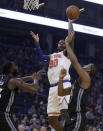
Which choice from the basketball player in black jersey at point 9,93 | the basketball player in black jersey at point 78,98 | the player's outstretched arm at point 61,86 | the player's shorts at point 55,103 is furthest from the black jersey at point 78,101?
the player's shorts at point 55,103

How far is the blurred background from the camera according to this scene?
14219 mm

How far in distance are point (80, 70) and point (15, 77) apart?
1.01m

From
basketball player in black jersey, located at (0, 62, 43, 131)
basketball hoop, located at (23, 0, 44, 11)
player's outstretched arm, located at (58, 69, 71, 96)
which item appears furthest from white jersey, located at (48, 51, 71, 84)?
basketball hoop, located at (23, 0, 44, 11)

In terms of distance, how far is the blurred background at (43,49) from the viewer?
14.2m

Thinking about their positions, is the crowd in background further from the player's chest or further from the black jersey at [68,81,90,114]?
the black jersey at [68,81,90,114]

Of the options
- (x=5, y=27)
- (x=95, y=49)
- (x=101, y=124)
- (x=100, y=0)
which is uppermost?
(x=100, y=0)

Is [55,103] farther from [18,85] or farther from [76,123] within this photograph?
[76,123]

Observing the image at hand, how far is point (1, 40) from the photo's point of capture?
1919cm

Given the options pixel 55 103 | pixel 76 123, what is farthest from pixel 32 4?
pixel 76 123

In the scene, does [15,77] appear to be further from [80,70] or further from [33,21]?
[33,21]

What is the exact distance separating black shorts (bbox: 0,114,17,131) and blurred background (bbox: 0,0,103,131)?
5924mm

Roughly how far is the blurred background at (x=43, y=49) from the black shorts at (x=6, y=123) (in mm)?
5924

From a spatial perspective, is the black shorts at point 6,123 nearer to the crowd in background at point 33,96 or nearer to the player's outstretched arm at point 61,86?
the player's outstretched arm at point 61,86

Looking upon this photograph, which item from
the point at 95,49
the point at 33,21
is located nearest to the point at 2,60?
the point at 33,21
